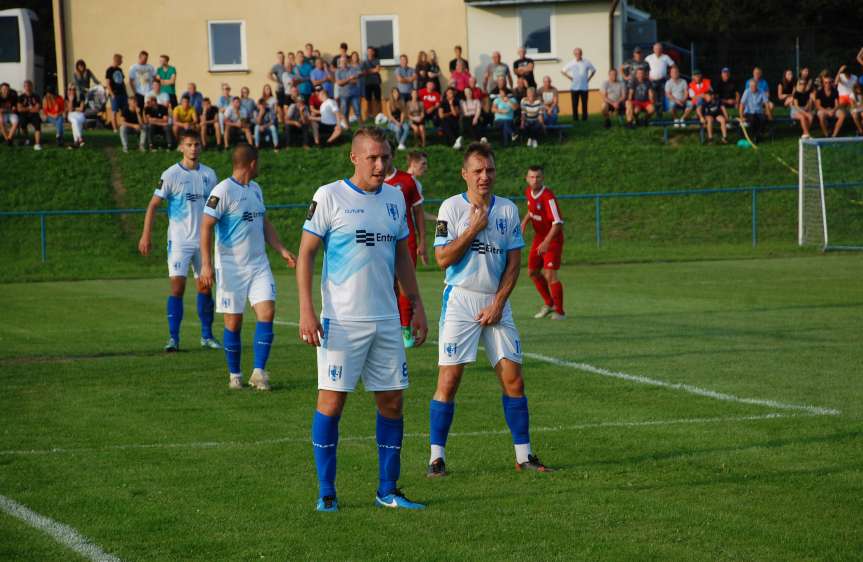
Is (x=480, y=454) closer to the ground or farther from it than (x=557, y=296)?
closer to the ground

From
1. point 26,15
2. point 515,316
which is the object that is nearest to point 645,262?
point 515,316

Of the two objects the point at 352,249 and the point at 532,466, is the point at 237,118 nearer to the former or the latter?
the point at 532,466

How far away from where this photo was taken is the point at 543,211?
53.6ft

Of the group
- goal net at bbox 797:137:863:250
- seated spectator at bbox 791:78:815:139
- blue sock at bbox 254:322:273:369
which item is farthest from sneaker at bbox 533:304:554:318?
seated spectator at bbox 791:78:815:139

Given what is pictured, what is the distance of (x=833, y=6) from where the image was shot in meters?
51.9

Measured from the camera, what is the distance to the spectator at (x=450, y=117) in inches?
1342

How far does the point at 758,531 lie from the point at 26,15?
38.2 meters

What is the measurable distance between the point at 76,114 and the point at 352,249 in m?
29.6

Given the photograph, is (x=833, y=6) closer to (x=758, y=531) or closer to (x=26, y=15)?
(x=26, y=15)

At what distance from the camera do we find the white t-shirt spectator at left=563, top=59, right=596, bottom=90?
3712 cm

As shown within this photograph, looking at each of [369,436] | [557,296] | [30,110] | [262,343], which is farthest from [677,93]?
[369,436]

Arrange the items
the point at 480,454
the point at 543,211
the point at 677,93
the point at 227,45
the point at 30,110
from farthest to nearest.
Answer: the point at 227,45 → the point at 677,93 → the point at 30,110 → the point at 543,211 → the point at 480,454

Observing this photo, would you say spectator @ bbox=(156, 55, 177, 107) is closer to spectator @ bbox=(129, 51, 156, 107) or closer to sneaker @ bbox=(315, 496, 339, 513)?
spectator @ bbox=(129, 51, 156, 107)

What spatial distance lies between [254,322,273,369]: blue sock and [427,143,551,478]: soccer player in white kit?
11.9 feet
